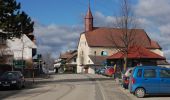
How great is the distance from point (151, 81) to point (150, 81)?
0.18ft

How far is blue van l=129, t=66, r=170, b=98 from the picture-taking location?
24.2 metres

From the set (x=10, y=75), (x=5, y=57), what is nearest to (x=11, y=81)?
(x=10, y=75)

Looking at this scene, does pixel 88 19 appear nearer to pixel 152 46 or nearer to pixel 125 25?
pixel 152 46

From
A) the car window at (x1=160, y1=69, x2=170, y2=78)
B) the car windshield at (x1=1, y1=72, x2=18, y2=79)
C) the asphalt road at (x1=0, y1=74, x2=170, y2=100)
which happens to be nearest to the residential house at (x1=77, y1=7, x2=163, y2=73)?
the car windshield at (x1=1, y1=72, x2=18, y2=79)

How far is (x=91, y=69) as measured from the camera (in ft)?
397

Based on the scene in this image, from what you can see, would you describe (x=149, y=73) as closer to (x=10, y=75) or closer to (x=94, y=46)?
(x=10, y=75)

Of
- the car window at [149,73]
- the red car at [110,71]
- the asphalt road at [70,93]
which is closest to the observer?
the car window at [149,73]

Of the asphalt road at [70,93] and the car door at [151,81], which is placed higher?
the car door at [151,81]

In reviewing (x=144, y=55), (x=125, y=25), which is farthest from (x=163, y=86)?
(x=144, y=55)

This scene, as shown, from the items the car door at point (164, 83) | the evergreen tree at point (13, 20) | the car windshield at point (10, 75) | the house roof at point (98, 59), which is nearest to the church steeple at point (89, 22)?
the house roof at point (98, 59)

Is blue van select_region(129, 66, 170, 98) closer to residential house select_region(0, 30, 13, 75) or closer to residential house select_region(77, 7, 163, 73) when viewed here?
residential house select_region(0, 30, 13, 75)

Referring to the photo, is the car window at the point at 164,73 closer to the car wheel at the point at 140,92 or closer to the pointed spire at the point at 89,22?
the car wheel at the point at 140,92

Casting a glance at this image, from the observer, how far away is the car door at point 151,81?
79.5 ft

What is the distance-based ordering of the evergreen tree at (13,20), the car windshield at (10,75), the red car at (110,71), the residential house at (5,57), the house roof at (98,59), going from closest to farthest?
the car windshield at (10,75) < the evergreen tree at (13,20) < the residential house at (5,57) < the red car at (110,71) < the house roof at (98,59)
